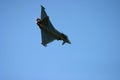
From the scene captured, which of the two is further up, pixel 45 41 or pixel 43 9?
pixel 43 9

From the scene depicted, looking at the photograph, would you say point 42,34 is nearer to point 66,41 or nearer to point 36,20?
point 36,20

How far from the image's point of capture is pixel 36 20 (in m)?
63.5

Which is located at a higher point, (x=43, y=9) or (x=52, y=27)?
(x=43, y=9)

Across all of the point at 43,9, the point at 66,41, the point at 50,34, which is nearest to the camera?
the point at 66,41

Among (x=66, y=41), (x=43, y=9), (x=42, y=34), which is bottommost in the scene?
(x=66, y=41)

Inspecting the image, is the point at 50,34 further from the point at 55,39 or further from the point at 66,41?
the point at 66,41

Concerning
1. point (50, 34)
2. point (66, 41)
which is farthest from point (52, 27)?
point (66, 41)

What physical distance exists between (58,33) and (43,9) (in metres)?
12.7

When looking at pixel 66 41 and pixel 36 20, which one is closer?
pixel 66 41

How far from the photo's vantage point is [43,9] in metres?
67.3

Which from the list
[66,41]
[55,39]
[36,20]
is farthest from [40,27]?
[66,41]

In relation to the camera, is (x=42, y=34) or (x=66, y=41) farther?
(x=42, y=34)

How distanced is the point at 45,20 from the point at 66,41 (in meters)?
10.6

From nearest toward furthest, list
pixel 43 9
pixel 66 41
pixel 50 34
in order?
pixel 66 41, pixel 50 34, pixel 43 9
